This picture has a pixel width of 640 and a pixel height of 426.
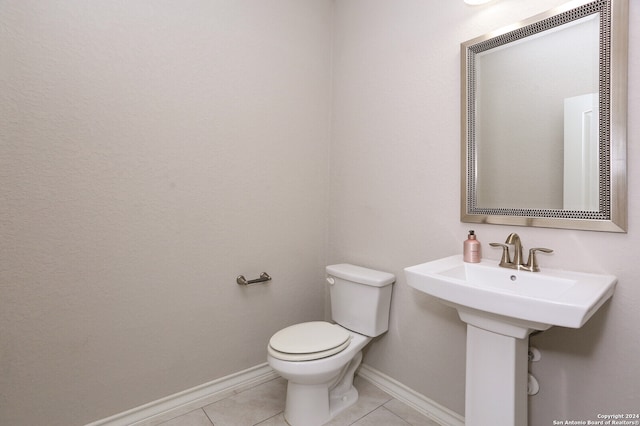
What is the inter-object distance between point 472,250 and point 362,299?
26.3 inches

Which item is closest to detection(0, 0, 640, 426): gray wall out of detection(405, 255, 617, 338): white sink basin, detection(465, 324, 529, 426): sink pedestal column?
detection(405, 255, 617, 338): white sink basin

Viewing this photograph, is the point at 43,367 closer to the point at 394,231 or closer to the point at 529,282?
the point at 394,231

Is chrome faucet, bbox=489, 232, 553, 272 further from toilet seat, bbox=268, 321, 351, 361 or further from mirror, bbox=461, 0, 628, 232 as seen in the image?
toilet seat, bbox=268, 321, 351, 361

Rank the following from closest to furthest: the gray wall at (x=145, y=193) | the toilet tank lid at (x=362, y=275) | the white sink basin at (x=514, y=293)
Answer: the white sink basin at (x=514, y=293), the gray wall at (x=145, y=193), the toilet tank lid at (x=362, y=275)

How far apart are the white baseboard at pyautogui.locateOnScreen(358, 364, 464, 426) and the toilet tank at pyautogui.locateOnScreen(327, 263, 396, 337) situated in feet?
1.04

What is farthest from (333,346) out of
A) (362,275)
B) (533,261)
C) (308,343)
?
(533,261)

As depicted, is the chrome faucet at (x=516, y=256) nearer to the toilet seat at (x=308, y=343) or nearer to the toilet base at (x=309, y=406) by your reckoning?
the toilet seat at (x=308, y=343)

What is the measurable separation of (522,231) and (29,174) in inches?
81.2

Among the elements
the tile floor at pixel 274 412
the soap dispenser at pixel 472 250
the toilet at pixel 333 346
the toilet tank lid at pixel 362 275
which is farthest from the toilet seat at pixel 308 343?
the soap dispenser at pixel 472 250

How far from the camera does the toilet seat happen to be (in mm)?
1424

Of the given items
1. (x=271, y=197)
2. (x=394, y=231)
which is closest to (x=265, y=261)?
(x=271, y=197)

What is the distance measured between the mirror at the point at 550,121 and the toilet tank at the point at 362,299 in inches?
22.6

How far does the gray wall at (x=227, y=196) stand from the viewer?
4.11ft

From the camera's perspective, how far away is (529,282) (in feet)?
3.78
